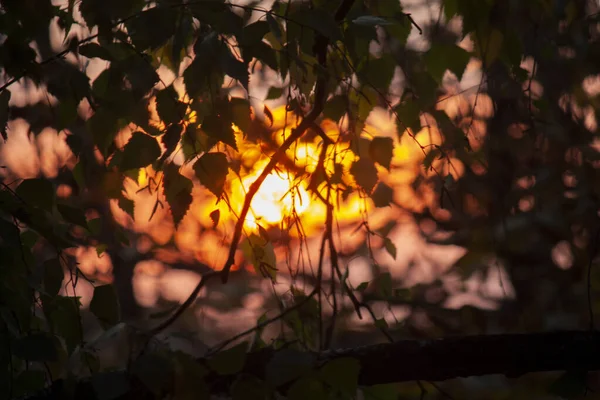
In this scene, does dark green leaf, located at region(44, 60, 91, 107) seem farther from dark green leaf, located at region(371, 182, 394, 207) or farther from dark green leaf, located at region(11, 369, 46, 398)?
dark green leaf, located at region(371, 182, 394, 207)

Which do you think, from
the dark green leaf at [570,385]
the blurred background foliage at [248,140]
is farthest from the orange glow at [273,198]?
the dark green leaf at [570,385]

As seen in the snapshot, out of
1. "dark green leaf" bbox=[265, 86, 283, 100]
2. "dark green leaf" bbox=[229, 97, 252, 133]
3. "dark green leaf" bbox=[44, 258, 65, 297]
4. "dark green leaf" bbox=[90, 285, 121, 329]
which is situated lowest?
"dark green leaf" bbox=[90, 285, 121, 329]

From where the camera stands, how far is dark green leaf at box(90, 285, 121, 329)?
1341mm

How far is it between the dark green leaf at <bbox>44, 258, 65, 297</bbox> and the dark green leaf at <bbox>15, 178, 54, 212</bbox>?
13 centimetres

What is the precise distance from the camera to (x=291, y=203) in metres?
1.66

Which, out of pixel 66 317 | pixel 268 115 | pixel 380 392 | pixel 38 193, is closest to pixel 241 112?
pixel 268 115

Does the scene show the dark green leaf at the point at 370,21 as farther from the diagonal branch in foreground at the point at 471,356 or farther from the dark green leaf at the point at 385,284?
the dark green leaf at the point at 385,284

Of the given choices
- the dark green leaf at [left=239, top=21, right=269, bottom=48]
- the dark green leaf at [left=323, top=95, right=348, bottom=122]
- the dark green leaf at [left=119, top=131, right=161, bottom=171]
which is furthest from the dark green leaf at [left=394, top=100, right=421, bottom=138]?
the dark green leaf at [left=119, top=131, right=161, bottom=171]

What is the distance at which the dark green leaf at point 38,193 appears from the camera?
131cm

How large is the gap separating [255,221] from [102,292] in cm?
41

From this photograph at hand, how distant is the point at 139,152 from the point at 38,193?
19 centimetres

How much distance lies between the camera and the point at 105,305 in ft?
4.41

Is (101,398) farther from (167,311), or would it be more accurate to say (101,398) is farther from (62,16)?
(62,16)

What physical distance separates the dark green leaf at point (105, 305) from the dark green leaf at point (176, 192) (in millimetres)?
187
